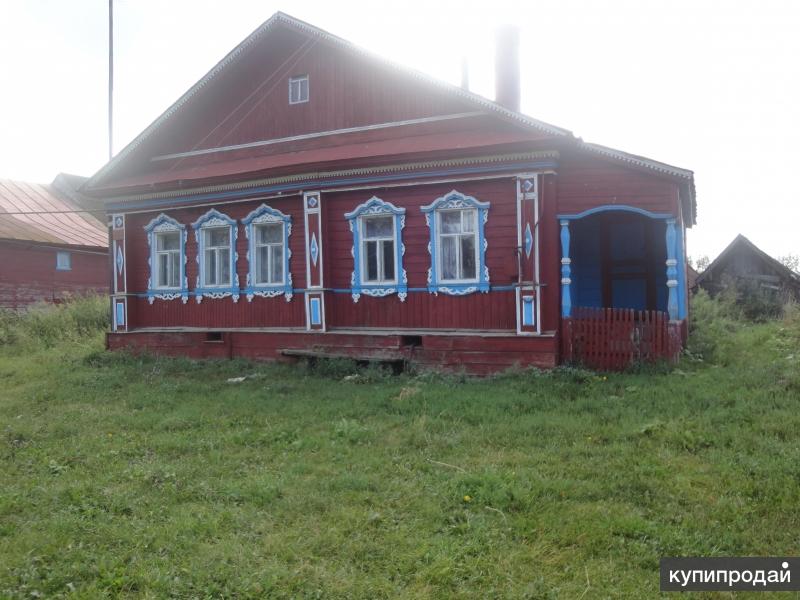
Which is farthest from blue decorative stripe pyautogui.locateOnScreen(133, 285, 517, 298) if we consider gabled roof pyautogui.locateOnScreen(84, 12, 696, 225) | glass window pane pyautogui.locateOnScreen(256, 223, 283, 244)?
gabled roof pyautogui.locateOnScreen(84, 12, 696, 225)

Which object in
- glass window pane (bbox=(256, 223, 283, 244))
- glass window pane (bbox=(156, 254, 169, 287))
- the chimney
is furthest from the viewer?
glass window pane (bbox=(156, 254, 169, 287))

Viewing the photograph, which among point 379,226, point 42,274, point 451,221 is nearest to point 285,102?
point 379,226

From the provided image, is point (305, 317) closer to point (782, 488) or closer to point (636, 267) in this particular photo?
point (636, 267)

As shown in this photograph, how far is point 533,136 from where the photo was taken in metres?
9.83

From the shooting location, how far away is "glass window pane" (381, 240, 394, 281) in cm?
1120

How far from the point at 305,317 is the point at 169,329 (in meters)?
3.15

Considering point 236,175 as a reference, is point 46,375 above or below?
below

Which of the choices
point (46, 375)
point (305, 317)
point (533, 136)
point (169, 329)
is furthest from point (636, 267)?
point (46, 375)

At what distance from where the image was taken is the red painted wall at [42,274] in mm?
21078

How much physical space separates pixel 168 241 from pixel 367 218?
476 centimetres

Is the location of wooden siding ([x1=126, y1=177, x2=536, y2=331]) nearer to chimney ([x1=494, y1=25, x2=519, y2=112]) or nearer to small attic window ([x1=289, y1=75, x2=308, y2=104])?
small attic window ([x1=289, y1=75, x2=308, y2=104])

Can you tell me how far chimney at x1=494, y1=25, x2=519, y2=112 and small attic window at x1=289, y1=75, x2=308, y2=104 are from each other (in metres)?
3.58

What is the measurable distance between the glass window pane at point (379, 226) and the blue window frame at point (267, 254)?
1.56 m

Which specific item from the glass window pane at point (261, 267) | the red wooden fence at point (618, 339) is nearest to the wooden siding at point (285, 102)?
the glass window pane at point (261, 267)
